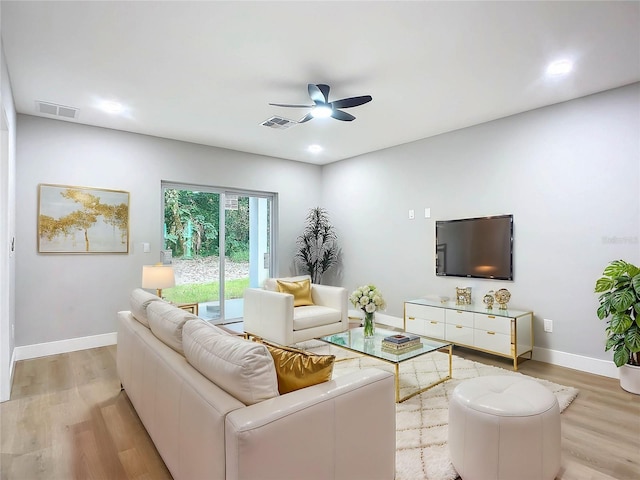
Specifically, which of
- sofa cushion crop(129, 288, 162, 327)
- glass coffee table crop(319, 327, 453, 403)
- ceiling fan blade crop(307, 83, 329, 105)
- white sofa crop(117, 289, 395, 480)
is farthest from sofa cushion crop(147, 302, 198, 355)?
ceiling fan blade crop(307, 83, 329, 105)

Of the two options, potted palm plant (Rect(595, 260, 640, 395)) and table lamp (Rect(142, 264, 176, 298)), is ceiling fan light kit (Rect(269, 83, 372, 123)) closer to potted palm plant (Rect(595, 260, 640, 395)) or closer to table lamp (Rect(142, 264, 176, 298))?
table lamp (Rect(142, 264, 176, 298))

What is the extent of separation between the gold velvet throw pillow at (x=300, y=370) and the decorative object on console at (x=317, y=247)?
183 inches

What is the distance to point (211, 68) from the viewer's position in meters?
3.06

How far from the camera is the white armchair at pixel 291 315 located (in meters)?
4.02

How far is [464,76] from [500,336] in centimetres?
254

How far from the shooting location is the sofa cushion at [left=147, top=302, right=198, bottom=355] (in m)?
2.03

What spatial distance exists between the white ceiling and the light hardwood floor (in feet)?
8.87

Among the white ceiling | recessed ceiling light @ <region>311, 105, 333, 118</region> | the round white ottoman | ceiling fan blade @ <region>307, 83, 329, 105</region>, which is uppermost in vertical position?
the white ceiling

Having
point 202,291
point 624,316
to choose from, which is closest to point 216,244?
point 202,291

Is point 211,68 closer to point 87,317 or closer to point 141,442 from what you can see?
point 141,442

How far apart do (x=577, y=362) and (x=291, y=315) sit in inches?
115

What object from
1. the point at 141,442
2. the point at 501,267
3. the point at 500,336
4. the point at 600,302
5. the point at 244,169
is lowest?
the point at 141,442

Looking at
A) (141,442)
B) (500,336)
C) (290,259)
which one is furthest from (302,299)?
(141,442)

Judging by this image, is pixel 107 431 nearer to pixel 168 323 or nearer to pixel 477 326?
pixel 168 323
